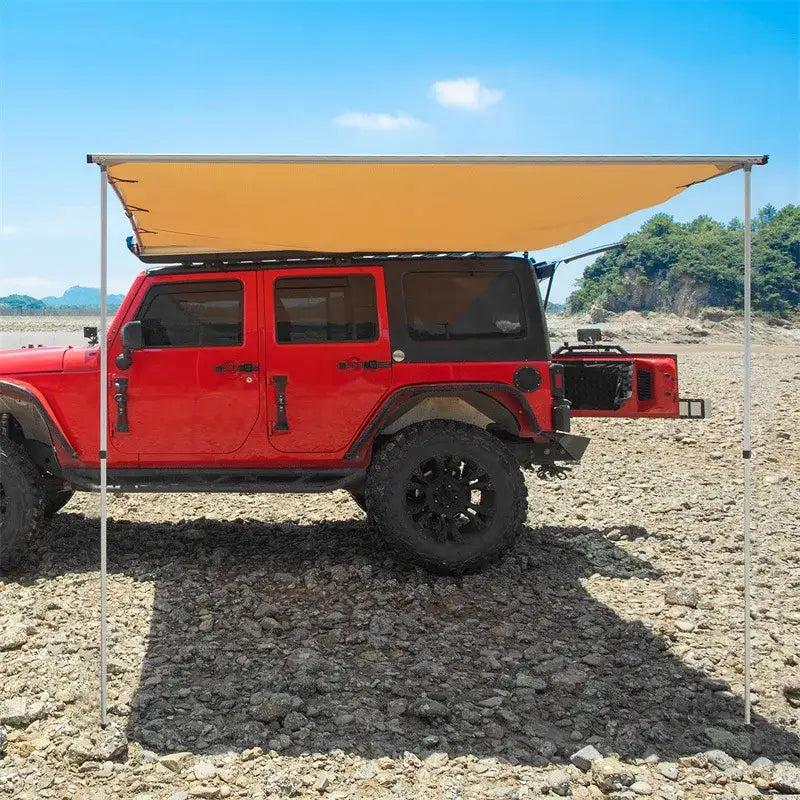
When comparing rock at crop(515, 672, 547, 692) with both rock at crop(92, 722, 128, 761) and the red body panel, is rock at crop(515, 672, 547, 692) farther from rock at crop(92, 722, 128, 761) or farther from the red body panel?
the red body panel

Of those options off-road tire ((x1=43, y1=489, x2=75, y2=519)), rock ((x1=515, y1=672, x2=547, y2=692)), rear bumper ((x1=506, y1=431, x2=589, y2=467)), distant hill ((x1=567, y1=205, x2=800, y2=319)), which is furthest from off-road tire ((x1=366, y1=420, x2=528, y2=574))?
distant hill ((x1=567, y1=205, x2=800, y2=319))

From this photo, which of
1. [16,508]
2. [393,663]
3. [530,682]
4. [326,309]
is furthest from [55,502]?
[530,682]

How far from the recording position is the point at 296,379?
218 inches

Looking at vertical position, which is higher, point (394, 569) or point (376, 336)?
point (376, 336)

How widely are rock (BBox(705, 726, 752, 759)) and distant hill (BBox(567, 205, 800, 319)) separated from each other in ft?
226

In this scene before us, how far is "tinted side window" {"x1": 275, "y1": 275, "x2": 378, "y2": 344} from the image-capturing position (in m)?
5.61

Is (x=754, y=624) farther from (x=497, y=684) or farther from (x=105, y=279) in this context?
(x=105, y=279)

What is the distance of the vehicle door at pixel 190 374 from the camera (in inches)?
218

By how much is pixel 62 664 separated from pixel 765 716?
3373mm

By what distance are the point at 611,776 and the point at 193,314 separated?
379 cm

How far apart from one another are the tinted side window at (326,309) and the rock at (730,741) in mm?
3059

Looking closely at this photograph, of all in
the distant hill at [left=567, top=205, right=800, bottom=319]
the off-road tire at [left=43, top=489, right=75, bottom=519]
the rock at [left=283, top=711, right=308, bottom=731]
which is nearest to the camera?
the rock at [left=283, top=711, right=308, bottom=731]

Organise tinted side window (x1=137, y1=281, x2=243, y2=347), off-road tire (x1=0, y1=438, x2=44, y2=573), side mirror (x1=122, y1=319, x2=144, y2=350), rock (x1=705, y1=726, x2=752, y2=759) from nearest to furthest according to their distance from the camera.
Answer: rock (x1=705, y1=726, x2=752, y2=759) < side mirror (x1=122, y1=319, x2=144, y2=350) < off-road tire (x1=0, y1=438, x2=44, y2=573) < tinted side window (x1=137, y1=281, x2=243, y2=347)

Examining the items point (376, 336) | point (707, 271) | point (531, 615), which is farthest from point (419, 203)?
point (707, 271)
